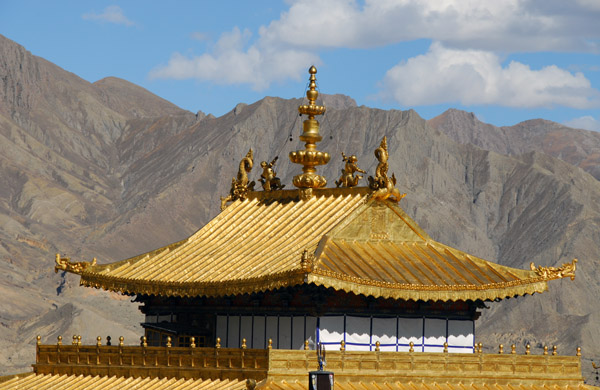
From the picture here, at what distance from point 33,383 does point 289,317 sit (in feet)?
23.9

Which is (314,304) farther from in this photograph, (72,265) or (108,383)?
(72,265)

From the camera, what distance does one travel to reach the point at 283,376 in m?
24.7

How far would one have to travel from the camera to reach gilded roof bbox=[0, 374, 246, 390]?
85.4 feet

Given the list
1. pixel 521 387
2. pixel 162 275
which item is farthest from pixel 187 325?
pixel 521 387

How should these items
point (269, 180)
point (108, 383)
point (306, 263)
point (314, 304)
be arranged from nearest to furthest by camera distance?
point (306, 263)
point (314, 304)
point (108, 383)
point (269, 180)

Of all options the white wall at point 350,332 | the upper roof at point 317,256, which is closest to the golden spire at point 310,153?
the upper roof at point 317,256

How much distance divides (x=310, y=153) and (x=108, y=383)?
23.5 ft

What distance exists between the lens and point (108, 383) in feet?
94.2

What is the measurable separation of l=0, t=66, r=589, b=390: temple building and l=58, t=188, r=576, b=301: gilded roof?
0.13ft

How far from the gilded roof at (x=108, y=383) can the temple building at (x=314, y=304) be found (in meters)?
0.05

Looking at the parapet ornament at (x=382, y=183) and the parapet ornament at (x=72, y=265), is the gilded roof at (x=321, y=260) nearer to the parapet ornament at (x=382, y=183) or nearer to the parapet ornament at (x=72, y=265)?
the parapet ornament at (x=72, y=265)

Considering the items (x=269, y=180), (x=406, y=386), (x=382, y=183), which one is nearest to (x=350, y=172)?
(x=382, y=183)

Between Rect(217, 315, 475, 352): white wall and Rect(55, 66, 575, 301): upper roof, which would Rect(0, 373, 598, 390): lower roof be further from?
Rect(55, 66, 575, 301): upper roof

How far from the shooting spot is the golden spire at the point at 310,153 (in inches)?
1217
